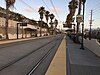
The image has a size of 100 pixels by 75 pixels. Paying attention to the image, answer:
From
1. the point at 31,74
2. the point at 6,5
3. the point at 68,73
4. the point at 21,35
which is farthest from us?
the point at 21,35

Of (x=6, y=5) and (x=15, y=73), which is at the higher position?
(x=6, y=5)

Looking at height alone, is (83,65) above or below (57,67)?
below

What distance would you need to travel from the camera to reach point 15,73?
11.2 meters

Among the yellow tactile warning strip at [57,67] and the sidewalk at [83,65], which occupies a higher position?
the yellow tactile warning strip at [57,67]

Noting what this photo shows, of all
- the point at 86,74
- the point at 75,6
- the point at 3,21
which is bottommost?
the point at 86,74

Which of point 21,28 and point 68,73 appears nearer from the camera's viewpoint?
point 68,73

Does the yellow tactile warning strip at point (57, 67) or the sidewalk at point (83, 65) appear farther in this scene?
the sidewalk at point (83, 65)

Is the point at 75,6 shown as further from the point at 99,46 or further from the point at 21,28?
the point at 99,46

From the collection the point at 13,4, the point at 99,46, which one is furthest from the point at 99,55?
the point at 13,4

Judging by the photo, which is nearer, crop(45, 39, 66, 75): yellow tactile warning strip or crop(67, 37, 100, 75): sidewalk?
crop(45, 39, 66, 75): yellow tactile warning strip

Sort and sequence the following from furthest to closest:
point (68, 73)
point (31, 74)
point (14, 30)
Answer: point (14, 30) < point (68, 73) < point (31, 74)

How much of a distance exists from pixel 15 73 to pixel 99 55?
11.0 metres

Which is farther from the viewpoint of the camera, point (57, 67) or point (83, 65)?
point (83, 65)

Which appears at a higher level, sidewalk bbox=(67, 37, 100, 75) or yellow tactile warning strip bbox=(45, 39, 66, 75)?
yellow tactile warning strip bbox=(45, 39, 66, 75)
